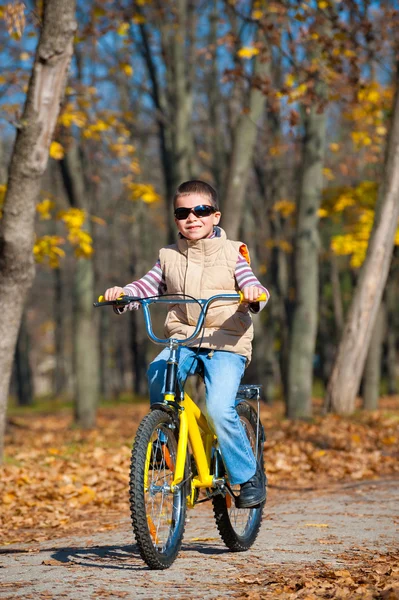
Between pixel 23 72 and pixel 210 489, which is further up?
pixel 23 72

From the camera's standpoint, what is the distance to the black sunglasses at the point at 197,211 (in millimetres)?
5055

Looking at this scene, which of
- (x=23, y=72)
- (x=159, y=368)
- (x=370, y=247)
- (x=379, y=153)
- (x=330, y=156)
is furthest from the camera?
(x=330, y=156)

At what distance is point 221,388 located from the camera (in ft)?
16.0

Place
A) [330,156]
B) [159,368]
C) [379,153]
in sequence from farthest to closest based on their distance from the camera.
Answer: [330,156], [379,153], [159,368]

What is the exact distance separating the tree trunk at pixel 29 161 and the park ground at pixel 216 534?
5.66 ft

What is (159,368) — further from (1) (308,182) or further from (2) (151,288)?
(1) (308,182)

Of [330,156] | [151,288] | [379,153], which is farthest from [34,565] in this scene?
[330,156]

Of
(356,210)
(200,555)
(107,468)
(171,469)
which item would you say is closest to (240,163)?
(356,210)

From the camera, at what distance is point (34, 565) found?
491 centimetres

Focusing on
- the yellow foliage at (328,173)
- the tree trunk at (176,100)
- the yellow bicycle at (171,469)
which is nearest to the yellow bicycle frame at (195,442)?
the yellow bicycle at (171,469)

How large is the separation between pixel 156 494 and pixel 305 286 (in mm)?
10898

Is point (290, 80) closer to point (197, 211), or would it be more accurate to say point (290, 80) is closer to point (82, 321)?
point (82, 321)

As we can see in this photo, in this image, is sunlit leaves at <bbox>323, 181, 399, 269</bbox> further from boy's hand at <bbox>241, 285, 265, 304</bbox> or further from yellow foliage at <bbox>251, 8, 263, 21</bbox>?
boy's hand at <bbox>241, 285, 265, 304</bbox>

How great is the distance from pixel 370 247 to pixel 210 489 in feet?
27.9
